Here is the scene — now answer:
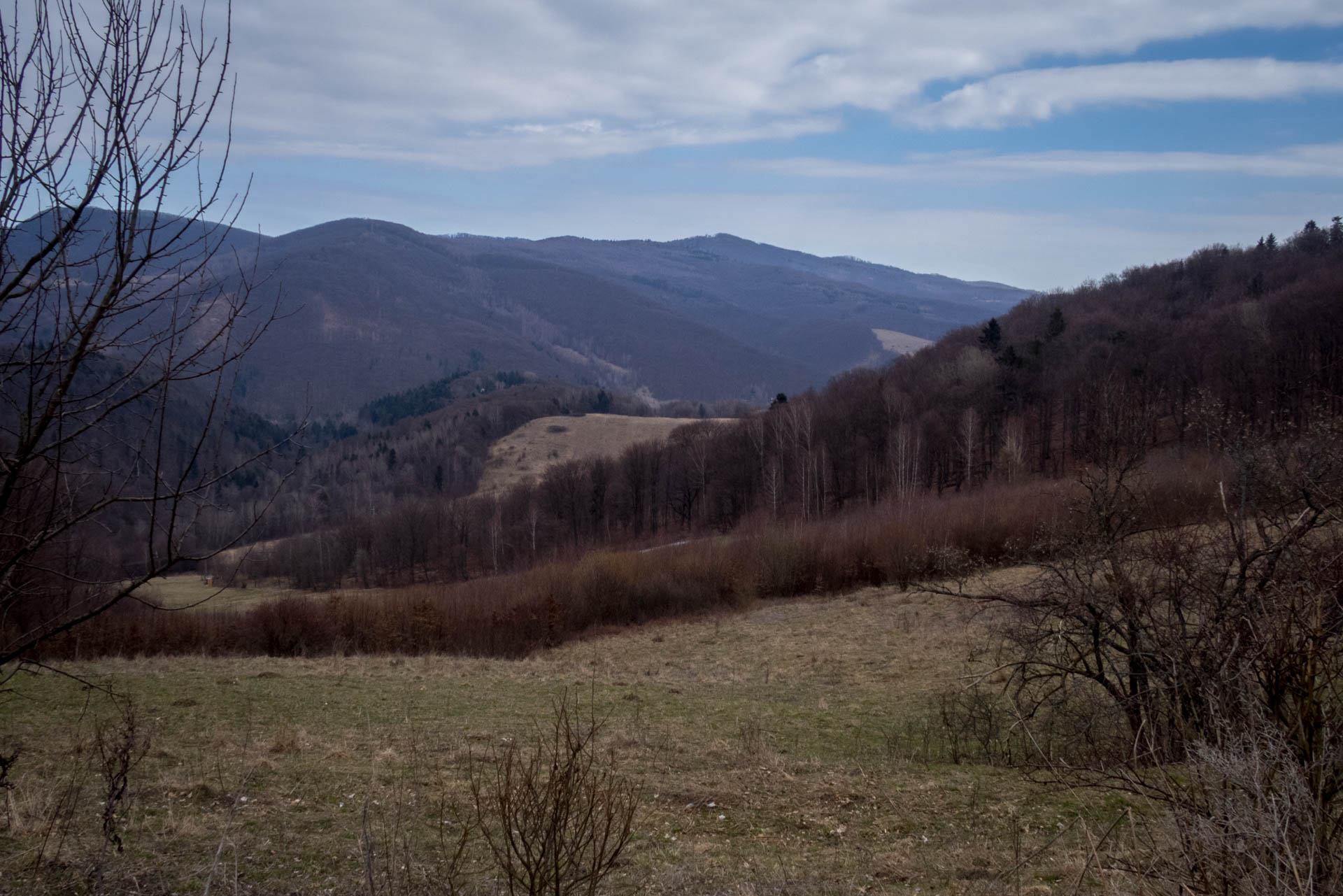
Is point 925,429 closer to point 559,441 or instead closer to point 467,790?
point 467,790

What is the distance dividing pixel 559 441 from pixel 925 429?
7263cm

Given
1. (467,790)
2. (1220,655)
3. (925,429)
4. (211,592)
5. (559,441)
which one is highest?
(559,441)

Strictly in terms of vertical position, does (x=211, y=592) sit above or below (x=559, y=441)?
below

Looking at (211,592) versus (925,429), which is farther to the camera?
(925,429)

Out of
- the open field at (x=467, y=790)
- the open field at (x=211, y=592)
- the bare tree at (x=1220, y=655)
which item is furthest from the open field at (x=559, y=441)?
the bare tree at (x=1220, y=655)

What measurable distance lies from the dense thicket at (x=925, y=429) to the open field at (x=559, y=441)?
39.7 feet

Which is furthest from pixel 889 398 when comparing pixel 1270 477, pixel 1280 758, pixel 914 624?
pixel 1280 758

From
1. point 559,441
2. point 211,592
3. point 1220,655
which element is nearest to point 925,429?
point 211,592

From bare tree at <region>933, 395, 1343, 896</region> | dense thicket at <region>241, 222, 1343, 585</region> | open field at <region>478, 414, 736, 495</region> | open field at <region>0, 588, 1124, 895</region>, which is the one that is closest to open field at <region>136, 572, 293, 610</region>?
dense thicket at <region>241, 222, 1343, 585</region>

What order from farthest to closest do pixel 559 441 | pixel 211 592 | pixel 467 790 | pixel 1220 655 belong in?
pixel 559 441 < pixel 211 592 < pixel 467 790 < pixel 1220 655

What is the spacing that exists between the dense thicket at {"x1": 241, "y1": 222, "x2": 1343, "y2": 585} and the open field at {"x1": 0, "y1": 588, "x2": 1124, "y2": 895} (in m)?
40.9

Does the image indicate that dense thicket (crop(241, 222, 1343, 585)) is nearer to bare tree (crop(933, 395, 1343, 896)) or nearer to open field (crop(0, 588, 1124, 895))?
bare tree (crop(933, 395, 1343, 896))

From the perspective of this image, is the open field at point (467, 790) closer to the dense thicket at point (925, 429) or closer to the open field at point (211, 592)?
the open field at point (211, 592)

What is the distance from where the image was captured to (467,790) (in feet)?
26.9
